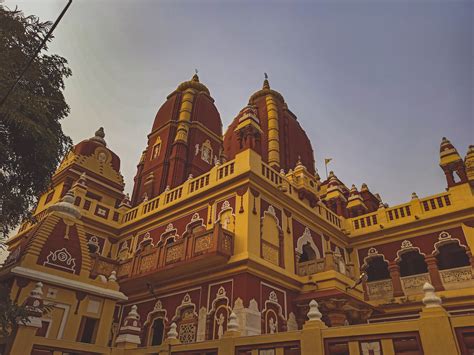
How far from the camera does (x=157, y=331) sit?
45.3ft

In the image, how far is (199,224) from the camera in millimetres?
14570

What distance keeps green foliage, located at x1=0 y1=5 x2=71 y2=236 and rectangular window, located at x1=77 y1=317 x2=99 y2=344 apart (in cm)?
289

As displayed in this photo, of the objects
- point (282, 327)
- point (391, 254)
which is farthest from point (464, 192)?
point (282, 327)

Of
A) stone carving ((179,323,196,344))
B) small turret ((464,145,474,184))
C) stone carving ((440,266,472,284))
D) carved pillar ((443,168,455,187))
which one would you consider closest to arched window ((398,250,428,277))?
stone carving ((440,266,472,284))

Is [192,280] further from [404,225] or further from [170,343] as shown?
[404,225]

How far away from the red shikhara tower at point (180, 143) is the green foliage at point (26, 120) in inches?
543

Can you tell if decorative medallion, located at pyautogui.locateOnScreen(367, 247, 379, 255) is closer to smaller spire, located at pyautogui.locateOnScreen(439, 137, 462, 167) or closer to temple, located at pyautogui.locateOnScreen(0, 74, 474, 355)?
temple, located at pyautogui.locateOnScreen(0, 74, 474, 355)

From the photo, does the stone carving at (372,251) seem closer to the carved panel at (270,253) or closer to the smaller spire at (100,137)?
the carved panel at (270,253)

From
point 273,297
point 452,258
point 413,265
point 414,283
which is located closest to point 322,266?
point 273,297

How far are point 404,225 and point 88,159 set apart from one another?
18.4 m

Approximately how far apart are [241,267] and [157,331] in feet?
16.7

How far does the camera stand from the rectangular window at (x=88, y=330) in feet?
27.2

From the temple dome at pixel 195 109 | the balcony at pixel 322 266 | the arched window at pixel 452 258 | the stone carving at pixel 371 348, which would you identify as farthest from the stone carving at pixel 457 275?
the temple dome at pixel 195 109

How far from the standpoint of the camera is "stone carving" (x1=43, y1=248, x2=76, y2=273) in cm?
852
